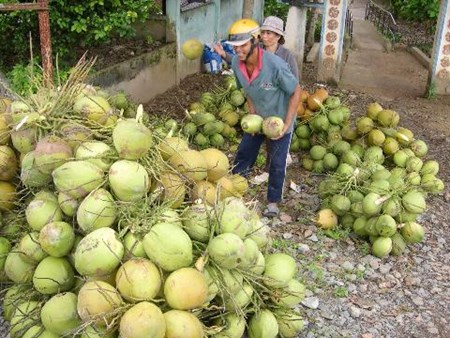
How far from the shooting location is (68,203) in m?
2.79

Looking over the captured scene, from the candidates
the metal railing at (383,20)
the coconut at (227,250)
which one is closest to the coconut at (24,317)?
the coconut at (227,250)

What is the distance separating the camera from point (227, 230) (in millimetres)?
2768

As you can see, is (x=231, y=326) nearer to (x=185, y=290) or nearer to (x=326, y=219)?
(x=185, y=290)

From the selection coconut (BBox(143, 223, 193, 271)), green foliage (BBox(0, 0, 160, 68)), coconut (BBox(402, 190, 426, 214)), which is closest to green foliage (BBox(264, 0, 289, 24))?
green foliage (BBox(0, 0, 160, 68))

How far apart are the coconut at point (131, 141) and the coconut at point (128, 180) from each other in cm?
6

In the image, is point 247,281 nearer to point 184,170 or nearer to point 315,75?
point 184,170

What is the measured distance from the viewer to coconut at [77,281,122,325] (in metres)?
2.40

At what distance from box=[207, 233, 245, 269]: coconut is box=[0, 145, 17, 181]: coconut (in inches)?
53.3

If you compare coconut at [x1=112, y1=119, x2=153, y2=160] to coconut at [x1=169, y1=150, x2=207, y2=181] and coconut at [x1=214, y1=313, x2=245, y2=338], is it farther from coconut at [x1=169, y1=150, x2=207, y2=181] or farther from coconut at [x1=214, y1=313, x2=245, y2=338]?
coconut at [x1=214, y1=313, x2=245, y2=338]

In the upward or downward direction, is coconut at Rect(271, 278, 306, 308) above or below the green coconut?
below

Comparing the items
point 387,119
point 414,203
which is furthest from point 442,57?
point 414,203

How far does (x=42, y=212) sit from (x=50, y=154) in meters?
0.30

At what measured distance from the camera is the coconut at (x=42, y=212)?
282 centimetres

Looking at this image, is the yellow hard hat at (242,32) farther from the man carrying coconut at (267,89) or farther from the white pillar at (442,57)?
the white pillar at (442,57)
